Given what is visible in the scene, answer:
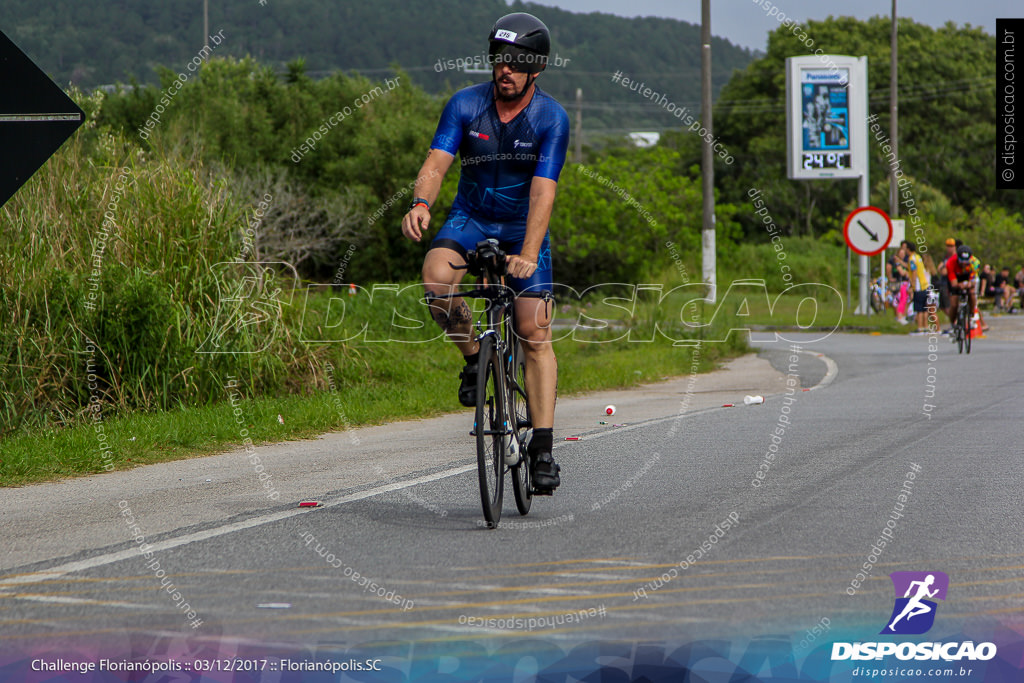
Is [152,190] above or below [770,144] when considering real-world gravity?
below

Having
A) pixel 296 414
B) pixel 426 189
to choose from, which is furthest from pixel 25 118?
pixel 296 414

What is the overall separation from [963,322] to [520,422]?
1397cm

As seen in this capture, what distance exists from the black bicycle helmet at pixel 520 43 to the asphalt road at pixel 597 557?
7.02 ft

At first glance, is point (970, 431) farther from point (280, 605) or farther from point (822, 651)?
point (280, 605)

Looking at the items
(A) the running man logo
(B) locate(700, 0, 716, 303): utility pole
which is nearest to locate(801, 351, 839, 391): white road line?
(B) locate(700, 0, 716, 303): utility pole

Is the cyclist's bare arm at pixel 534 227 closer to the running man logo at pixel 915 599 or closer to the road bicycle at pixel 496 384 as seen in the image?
the road bicycle at pixel 496 384

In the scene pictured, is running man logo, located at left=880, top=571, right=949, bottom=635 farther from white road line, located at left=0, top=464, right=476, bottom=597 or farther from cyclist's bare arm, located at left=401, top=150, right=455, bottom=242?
white road line, located at left=0, top=464, right=476, bottom=597

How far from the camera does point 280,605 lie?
3.99 meters

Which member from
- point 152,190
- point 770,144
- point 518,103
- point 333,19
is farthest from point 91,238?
point 333,19

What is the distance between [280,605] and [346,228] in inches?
1090

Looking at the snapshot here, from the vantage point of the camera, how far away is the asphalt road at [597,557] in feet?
12.5

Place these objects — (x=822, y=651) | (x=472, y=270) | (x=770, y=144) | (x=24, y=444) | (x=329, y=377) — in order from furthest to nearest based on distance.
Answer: (x=770, y=144) → (x=329, y=377) → (x=24, y=444) → (x=472, y=270) → (x=822, y=651)

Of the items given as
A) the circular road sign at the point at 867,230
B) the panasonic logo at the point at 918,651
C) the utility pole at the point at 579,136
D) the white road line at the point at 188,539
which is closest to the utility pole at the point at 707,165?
the circular road sign at the point at 867,230

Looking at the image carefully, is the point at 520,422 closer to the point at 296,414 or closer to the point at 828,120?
the point at 296,414
